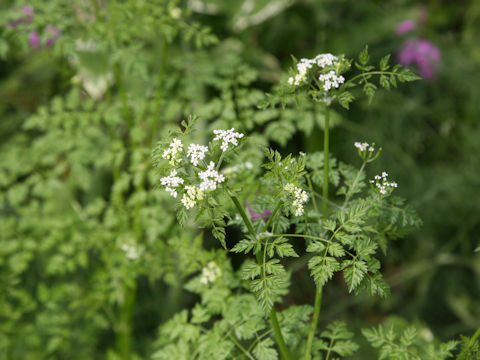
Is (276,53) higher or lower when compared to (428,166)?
higher

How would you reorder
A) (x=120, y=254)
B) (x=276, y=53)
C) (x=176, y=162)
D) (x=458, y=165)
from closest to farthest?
(x=176, y=162) < (x=120, y=254) < (x=458, y=165) < (x=276, y=53)

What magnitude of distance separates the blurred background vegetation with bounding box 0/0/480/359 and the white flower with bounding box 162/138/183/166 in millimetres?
440

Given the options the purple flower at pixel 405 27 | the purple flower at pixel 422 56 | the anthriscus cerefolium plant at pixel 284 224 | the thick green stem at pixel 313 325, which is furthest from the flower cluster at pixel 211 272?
the purple flower at pixel 405 27

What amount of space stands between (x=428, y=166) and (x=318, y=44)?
101cm

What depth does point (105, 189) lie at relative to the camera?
2494 millimetres

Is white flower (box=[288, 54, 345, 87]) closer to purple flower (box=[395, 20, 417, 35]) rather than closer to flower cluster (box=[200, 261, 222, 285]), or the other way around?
flower cluster (box=[200, 261, 222, 285])

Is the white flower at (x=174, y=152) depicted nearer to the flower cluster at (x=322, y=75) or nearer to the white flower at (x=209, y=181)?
the white flower at (x=209, y=181)

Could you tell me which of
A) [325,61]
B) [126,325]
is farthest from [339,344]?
[126,325]

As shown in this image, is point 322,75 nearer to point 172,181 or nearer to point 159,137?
point 172,181

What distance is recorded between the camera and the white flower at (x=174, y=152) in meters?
0.80

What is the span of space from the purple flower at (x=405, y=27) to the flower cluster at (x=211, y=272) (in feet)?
7.18

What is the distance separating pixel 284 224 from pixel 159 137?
1196mm

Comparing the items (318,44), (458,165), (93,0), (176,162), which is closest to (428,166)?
(458,165)

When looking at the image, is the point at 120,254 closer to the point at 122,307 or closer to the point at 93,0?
the point at 122,307
